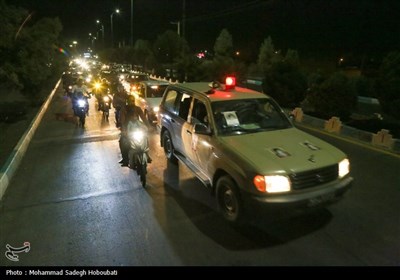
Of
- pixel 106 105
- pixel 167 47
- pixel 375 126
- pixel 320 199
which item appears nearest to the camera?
pixel 320 199

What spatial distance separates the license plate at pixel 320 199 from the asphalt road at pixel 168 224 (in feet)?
1.64

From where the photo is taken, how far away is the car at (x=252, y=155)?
4.93 meters

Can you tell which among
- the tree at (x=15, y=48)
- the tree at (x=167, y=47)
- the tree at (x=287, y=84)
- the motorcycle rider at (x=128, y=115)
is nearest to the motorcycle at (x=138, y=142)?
the motorcycle rider at (x=128, y=115)

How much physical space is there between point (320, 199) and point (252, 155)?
110 centimetres

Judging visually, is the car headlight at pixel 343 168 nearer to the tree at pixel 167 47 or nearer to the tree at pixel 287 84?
the tree at pixel 287 84

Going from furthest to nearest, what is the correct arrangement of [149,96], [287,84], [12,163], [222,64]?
[222,64]
[287,84]
[149,96]
[12,163]

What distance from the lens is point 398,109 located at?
1308 centimetres

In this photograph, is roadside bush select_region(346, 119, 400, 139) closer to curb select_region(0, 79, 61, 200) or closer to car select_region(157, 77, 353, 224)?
car select_region(157, 77, 353, 224)

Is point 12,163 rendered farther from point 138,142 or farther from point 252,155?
point 252,155

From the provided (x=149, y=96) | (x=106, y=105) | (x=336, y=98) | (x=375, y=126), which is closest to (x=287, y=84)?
(x=336, y=98)

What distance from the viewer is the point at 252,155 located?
206 inches

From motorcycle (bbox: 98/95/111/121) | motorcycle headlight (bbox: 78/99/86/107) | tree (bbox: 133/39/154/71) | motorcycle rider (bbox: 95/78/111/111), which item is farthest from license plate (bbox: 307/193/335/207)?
tree (bbox: 133/39/154/71)

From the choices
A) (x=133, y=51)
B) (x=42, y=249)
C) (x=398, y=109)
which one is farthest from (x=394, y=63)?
(x=133, y=51)

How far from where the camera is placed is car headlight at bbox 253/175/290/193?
4.89m
